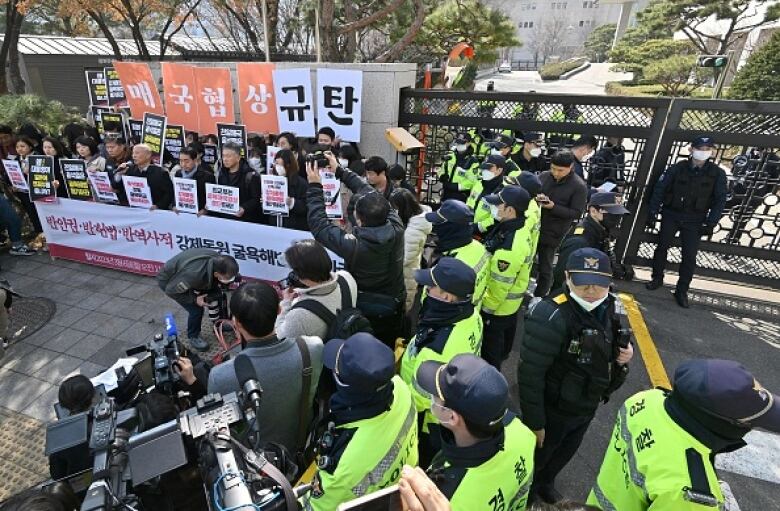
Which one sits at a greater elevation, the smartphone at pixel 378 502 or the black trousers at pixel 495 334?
the smartphone at pixel 378 502

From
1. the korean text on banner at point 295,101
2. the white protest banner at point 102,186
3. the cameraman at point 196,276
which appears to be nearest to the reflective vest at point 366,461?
the cameraman at point 196,276

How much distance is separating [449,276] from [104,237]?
228 inches

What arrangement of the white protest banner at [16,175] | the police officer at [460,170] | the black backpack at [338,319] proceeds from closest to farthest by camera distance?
the black backpack at [338,319]
the white protest banner at [16,175]
the police officer at [460,170]

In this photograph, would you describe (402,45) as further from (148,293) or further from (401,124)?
(148,293)

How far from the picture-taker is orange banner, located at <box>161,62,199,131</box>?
25.5 feet

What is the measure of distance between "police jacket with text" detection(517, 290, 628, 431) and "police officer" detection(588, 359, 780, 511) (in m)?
0.65

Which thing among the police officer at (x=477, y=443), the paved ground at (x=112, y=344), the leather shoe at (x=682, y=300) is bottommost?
the paved ground at (x=112, y=344)

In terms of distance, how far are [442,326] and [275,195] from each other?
3.65 m

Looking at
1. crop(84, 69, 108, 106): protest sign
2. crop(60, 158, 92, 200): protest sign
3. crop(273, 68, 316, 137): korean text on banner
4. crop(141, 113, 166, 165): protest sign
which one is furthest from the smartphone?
crop(84, 69, 108, 106): protest sign

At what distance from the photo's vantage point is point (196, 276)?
4238 mm

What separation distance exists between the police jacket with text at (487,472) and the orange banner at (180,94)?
26.1 feet

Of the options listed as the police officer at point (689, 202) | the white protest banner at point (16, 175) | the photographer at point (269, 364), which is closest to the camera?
the photographer at point (269, 364)

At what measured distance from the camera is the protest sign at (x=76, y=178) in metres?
6.11

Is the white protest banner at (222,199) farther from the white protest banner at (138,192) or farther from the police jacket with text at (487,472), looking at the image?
the police jacket with text at (487,472)
